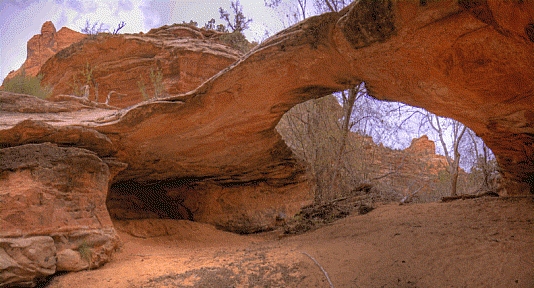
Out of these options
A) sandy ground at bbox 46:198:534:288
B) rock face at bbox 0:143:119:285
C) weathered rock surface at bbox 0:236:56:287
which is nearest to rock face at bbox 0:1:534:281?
rock face at bbox 0:143:119:285

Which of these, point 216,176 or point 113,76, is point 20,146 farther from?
point 113,76

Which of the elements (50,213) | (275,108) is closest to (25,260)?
(50,213)

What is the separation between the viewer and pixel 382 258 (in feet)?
11.5

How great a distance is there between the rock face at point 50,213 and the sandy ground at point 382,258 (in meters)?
0.25

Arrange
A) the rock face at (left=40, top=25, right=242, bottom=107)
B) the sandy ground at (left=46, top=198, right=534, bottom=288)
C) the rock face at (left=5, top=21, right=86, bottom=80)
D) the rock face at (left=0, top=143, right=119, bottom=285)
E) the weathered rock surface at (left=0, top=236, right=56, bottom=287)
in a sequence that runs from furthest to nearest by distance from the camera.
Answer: the rock face at (left=5, top=21, right=86, bottom=80)
the rock face at (left=40, top=25, right=242, bottom=107)
the rock face at (left=0, top=143, right=119, bottom=285)
the weathered rock surface at (left=0, top=236, right=56, bottom=287)
the sandy ground at (left=46, top=198, right=534, bottom=288)

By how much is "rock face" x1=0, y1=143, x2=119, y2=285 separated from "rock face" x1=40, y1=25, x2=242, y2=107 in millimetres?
7021

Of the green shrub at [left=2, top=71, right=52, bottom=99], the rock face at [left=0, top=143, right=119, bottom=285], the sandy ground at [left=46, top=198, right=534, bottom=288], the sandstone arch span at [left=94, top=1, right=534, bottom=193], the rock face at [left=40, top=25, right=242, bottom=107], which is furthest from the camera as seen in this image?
the rock face at [left=40, top=25, right=242, bottom=107]

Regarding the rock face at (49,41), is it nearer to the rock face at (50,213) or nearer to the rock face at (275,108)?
the rock face at (275,108)

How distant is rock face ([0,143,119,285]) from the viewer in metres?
3.65

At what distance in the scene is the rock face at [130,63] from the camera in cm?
1133

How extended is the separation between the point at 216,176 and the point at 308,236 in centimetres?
258

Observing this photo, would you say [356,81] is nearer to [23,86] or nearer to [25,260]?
[25,260]

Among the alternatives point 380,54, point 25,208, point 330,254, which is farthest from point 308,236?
point 25,208

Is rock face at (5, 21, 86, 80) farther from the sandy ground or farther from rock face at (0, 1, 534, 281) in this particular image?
the sandy ground
